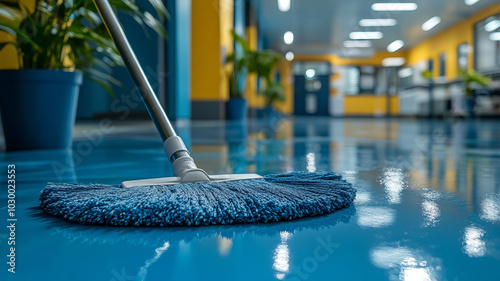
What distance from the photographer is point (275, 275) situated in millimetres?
361

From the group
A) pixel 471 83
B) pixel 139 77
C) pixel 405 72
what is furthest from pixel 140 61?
pixel 405 72

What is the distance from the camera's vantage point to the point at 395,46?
13211mm

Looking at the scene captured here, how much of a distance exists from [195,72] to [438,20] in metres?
6.52

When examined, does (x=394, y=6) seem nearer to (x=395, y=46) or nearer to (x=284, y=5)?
(x=284, y=5)

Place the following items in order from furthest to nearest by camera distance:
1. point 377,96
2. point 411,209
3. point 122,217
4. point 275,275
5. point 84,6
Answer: point 377,96 < point 84,6 < point 411,209 < point 122,217 < point 275,275

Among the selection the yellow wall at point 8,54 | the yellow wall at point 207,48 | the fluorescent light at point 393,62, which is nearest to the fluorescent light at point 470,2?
the yellow wall at point 207,48

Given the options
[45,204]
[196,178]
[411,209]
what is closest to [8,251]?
[45,204]

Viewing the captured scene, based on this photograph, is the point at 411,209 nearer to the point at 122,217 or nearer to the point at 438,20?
the point at 122,217

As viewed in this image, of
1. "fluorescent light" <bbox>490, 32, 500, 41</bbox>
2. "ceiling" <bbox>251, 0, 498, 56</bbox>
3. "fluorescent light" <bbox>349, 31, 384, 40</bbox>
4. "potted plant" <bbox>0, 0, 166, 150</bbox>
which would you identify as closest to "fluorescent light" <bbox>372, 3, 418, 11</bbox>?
"ceiling" <bbox>251, 0, 498, 56</bbox>

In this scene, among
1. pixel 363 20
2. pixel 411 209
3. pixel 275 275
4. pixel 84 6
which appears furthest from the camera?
pixel 363 20

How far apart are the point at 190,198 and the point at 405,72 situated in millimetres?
14580

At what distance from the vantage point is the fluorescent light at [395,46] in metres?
12.6

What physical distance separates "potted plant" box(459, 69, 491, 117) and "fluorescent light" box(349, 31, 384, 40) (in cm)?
377

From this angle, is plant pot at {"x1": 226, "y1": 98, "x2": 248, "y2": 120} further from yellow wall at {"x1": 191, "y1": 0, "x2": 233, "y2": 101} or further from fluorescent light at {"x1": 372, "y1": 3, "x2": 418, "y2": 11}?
fluorescent light at {"x1": 372, "y1": 3, "x2": 418, "y2": 11}
